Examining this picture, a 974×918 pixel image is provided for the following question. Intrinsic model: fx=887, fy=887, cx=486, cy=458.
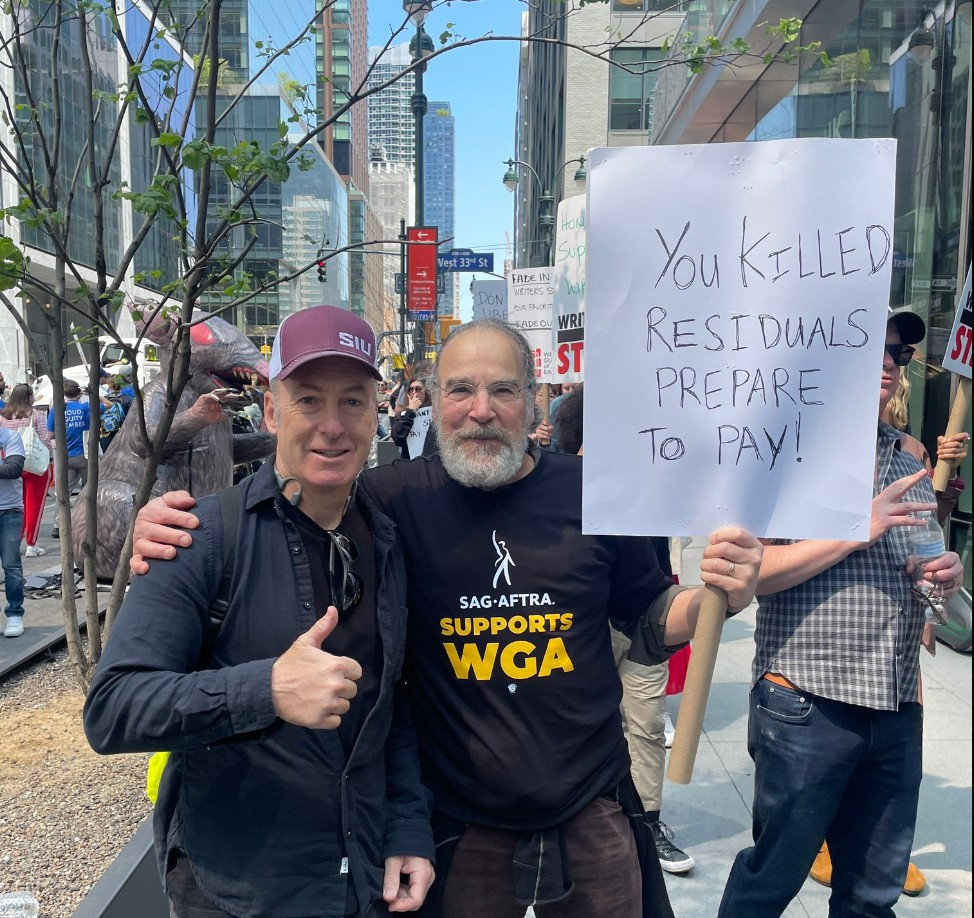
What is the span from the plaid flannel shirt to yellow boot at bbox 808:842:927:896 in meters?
1.31

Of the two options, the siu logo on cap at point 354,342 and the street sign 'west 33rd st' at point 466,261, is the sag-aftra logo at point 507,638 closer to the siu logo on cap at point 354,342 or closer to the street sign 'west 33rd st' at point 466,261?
the siu logo on cap at point 354,342

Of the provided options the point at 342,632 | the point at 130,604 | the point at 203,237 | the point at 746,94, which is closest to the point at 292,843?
the point at 342,632

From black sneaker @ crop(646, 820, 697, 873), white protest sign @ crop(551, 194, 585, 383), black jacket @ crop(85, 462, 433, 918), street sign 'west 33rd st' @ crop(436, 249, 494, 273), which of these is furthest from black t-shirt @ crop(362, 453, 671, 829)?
street sign 'west 33rd st' @ crop(436, 249, 494, 273)

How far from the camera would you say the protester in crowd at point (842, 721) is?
247 centimetres

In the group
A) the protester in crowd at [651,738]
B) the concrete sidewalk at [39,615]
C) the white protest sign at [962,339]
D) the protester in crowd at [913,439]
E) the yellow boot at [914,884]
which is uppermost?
the white protest sign at [962,339]

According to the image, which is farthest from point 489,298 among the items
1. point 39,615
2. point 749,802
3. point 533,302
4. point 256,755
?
point 256,755

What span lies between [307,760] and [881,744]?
1.66 m

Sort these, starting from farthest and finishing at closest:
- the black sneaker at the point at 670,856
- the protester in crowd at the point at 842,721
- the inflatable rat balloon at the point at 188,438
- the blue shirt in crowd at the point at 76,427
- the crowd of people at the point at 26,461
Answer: the blue shirt in crowd at the point at 76,427 < the crowd of people at the point at 26,461 < the inflatable rat balloon at the point at 188,438 < the black sneaker at the point at 670,856 < the protester in crowd at the point at 842,721

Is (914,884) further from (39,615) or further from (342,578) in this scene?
(39,615)

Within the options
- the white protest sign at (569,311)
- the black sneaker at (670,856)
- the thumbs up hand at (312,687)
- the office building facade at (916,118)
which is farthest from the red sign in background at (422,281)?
the thumbs up hand at (312,687)

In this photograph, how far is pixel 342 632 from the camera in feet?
5.90

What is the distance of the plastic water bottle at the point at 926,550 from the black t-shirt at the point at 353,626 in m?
1.59

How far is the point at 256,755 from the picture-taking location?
5.64 ft

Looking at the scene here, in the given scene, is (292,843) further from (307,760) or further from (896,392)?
(896,392)
